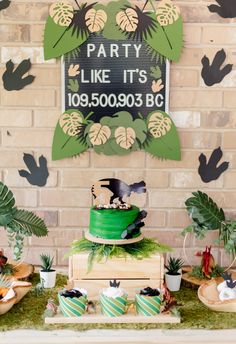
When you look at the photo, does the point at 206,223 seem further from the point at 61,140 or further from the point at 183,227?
the point at 61,140

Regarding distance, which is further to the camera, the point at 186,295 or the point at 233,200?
the point at 233,200

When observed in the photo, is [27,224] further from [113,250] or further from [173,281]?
[173,281]

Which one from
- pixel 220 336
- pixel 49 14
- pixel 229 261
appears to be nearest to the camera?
pixel 220 336

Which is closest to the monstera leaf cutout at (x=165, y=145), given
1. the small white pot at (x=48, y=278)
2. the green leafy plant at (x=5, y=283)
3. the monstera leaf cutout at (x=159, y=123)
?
the monstera leaf cutout at (x=159, y=123)

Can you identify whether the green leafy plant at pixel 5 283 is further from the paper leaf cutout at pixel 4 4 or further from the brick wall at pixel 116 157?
the paper leaf cutout at pixel 4 4

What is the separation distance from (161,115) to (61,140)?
374 mm

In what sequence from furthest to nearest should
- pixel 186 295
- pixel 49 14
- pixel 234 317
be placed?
pixel 49 14, pixel 186 295, pixel 234 317

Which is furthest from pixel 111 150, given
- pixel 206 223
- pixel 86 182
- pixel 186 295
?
pixel 186 295

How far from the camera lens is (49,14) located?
1.91m

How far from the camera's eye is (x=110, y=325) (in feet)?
4.94

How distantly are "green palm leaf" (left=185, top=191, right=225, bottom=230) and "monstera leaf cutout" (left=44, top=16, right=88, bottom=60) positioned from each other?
0.68m

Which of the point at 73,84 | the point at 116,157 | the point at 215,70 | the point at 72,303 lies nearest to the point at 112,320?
the point at 72,303

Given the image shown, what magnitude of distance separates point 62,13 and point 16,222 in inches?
29.5

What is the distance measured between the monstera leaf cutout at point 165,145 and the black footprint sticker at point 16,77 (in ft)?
1.54
